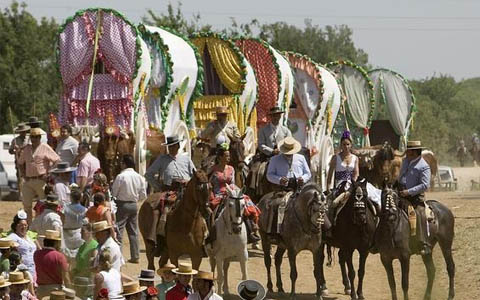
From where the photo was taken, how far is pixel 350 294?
20.1 metres

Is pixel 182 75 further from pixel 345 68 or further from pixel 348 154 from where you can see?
pixel 345 68

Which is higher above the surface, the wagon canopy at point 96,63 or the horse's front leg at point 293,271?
the wagon canopy at point 96,63

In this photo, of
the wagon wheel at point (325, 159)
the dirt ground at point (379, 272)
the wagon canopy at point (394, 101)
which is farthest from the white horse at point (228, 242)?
the wagon canopy at point (394, 101)

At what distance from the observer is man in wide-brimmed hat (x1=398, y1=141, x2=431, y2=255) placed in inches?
755

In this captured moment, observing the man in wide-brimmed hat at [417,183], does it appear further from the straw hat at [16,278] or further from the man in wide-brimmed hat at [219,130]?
the straw hat at [16,278]

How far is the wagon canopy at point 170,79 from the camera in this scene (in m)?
28.9

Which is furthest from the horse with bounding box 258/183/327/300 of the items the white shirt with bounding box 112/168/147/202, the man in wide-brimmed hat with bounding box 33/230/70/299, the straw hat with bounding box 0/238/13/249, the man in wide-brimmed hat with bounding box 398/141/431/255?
the straw hat with bounding box 0/238/13/249

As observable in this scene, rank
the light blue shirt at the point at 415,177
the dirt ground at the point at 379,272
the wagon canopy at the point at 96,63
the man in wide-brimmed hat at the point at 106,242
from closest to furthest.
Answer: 1. the man in wide-brimmed hat at the point at 106,242
2. the light blue shirt at the point at 415,177
3. the dirt ground at the point at 379,272
4. the wagon canopy at the point at 96,63

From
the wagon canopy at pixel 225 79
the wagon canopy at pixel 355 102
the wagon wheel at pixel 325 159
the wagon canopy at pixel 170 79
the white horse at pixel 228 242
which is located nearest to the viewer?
the white horse at pixel 228 242

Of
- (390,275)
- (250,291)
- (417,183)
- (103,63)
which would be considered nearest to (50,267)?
(250,291)

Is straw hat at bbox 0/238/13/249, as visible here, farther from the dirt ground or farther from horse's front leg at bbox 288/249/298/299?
horse's front leg at bbox 288/249/298/299

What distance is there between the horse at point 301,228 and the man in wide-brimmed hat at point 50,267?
452 centimetres

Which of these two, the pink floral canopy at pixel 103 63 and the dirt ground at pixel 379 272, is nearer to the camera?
the dirt ground at pixel 379 272

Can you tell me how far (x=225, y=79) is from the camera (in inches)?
1261
